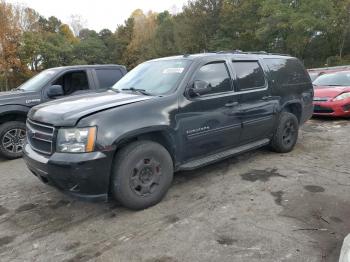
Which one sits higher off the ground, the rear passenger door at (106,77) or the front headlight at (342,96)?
the rear passenger door at (106,77)

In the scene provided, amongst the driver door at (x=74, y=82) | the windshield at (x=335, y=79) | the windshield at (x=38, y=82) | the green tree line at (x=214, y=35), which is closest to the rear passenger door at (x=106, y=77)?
the driver door at (x=74, y=82)

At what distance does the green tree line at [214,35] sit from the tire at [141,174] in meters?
22.9

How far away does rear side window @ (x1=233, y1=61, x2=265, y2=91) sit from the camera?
4824 mm

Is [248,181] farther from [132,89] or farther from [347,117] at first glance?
[347,117]

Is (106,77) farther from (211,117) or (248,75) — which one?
(211,117)

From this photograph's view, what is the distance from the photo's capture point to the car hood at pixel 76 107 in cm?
340

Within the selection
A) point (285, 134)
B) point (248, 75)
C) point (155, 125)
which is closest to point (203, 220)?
point (155, 125)

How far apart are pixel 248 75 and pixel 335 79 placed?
19.8 ft

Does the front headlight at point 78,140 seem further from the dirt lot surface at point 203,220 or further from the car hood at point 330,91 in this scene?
the car hood at point 330,91

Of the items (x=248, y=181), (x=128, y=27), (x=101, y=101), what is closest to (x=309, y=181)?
(x=248, y=181)

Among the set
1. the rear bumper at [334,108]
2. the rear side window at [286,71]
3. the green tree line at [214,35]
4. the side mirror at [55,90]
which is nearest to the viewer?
the rear side window at [286,71]

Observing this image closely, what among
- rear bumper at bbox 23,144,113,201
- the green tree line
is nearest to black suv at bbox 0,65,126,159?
rear bumper at bbox 23,144,113,201

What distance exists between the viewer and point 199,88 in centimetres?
407

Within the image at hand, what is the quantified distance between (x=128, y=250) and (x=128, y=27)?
57761 mm
